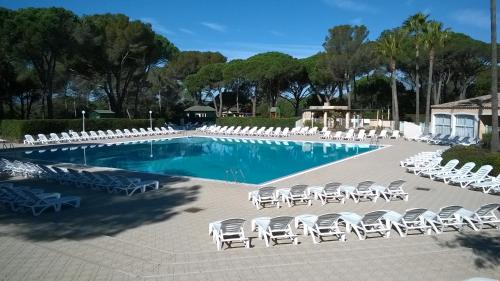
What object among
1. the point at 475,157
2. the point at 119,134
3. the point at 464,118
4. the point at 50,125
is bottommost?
the point at 475,157

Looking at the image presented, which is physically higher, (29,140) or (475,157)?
(29,140)

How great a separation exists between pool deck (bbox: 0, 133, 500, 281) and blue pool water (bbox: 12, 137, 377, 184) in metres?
6.02

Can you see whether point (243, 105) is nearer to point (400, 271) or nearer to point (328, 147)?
point (328, 147)

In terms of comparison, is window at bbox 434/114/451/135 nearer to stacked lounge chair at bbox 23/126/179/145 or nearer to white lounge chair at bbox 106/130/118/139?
stacked lounge chair at bbox 23/126/179/145

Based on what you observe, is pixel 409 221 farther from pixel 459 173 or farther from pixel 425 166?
pixel 425 166

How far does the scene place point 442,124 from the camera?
27.1 metres

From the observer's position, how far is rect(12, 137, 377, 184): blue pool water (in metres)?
17.6

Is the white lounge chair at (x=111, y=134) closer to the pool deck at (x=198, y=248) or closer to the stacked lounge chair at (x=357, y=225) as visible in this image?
the pool deck at (x=198, y=248)

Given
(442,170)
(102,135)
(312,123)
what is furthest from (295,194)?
(312,123)

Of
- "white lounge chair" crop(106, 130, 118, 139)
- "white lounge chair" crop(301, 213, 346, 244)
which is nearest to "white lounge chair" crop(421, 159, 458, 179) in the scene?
"white lounge chair" crop(301, 213, 346, 244)

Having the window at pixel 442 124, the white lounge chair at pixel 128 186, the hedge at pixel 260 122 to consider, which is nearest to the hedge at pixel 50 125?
the hedge at pixel 260 122

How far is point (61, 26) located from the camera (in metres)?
27.9

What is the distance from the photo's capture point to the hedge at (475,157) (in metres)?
12.3

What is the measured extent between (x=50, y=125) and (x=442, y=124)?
1006 inches
